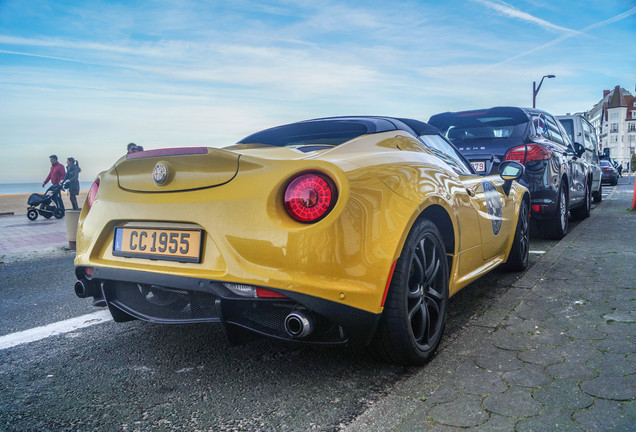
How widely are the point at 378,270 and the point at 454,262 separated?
0.98m

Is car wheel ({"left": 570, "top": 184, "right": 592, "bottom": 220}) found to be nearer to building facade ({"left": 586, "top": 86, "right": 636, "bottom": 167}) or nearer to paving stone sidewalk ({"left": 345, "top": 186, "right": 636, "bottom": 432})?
paving stone sidewalk ({"left": 345, "top": 186, "right": 636, "bottom": 432})

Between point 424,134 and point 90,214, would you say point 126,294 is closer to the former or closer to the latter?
point 90,214

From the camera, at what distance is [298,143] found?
3.26 m

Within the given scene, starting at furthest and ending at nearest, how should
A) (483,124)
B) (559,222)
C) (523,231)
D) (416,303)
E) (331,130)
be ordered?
(559,222), (483,124), (523,231), (331,130), (416,303)

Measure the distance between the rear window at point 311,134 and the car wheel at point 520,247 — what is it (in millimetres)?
2157

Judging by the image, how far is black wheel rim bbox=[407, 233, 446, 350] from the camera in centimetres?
258

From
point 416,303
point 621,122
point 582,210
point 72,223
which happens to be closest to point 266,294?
point 416,303

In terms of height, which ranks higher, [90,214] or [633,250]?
[90,214]

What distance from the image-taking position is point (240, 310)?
7.47 feet

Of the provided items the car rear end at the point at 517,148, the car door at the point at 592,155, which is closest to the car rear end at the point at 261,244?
the car rear end at the point at 517,148

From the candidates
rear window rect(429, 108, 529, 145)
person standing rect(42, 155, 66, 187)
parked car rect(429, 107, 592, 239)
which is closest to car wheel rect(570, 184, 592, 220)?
parked car rect(429, 107, 592, 239)

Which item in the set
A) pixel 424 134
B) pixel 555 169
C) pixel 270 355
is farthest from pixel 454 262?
pixel 555 169

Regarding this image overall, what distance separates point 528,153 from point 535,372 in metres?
4.27

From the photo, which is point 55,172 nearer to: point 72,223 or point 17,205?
point 72,223
